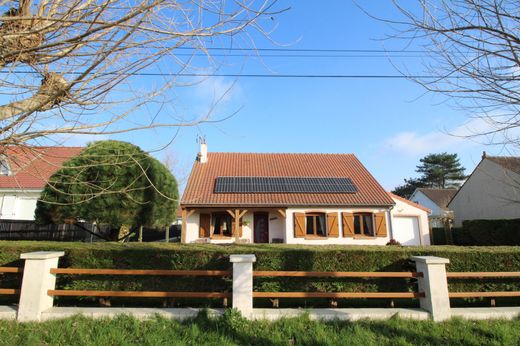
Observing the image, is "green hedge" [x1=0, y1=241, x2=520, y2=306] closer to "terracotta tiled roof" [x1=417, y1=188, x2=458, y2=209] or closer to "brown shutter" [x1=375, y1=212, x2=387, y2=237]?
"brown shutter" [x1=375, y1=212, x2=387, y2=237]

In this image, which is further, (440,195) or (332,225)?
(440,195)

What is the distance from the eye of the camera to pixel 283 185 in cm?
1895

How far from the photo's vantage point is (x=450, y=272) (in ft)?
18.2

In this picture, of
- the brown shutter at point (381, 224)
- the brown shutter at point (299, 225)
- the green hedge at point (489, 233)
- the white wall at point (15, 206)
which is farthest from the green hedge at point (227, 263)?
the white wall at point (15, 206)

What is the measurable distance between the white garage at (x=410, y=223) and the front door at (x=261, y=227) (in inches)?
333

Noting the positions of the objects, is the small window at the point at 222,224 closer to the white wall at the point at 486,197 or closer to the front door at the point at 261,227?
the front door at the point at 261,227

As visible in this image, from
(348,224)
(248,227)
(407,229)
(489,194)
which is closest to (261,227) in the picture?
(248,227)

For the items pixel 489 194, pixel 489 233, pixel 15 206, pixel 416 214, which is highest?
pixel 489 194

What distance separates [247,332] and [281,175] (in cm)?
→ 1655

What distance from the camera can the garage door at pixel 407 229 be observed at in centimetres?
2014

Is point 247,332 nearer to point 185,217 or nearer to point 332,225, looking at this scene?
point 185,217

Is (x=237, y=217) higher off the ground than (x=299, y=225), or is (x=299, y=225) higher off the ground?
(x=237, y=217)

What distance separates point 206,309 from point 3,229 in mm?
16452

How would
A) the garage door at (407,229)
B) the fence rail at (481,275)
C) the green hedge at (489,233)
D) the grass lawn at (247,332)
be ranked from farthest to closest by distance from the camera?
the garage door at (407,229)
the green hedge at (489,233)
the fence rail at (481,275)
the grass lawn at (247,332)
